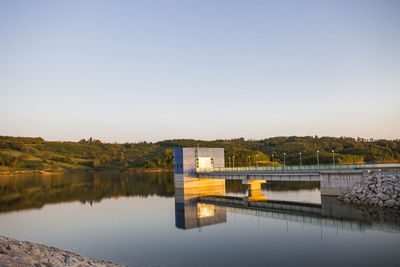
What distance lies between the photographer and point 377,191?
41625 mm

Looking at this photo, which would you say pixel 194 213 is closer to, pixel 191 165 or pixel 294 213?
pixel 294 213

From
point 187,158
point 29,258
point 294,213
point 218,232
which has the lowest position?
point 218,232

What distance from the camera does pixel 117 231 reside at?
109ft

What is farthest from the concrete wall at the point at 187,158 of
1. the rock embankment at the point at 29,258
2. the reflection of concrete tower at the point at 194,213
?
the rock embankment at the point at 29,258

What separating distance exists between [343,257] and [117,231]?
21.9 metres

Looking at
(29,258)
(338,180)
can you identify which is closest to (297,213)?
(338,180)

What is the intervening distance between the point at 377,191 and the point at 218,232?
939 inches

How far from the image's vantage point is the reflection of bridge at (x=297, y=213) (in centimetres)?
3193

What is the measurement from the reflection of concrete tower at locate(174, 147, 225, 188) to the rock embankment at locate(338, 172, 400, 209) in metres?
34.9

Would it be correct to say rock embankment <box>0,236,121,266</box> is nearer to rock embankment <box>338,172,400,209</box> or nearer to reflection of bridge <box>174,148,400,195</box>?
rock embankment <box>338,172,400,209</box>

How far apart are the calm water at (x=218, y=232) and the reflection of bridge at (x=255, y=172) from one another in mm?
3704

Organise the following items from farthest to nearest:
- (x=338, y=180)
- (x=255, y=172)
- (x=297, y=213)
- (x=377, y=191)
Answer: (x=255, y=172) → (x=338, y=180) → (x=377, y=191) → (x=297, y=213)

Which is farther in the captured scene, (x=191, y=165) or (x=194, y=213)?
(x=191, y=165)

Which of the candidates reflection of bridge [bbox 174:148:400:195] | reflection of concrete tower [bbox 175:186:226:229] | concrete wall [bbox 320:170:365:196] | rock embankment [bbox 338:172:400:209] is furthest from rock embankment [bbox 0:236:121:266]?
reflection of bridge [bbox 174:148:400:195]
